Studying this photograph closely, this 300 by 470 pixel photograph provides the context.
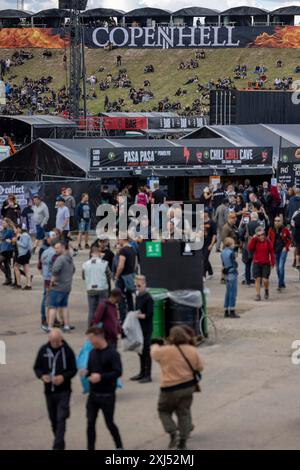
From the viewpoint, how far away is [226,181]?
1330 inches

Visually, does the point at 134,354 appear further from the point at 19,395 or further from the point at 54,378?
the point at 54,378

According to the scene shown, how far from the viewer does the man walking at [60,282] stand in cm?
1561

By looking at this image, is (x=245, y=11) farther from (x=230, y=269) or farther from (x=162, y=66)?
(x=230, y=269)

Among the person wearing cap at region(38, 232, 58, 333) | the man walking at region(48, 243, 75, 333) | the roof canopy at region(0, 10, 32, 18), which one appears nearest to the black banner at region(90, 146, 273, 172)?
the person wearing cap at region(38, 232, 58, 333)

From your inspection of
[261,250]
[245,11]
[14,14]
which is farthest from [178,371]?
[14,14]

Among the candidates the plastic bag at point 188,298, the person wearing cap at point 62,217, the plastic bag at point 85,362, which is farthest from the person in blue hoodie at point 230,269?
the person wearing cap at point 62,217

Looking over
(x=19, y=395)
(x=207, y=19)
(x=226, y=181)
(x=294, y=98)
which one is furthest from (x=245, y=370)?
(x=207, y=19)

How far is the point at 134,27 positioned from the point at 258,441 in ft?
287

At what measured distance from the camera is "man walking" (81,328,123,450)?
32.9ft

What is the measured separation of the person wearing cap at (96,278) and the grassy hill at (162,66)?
6480 centimetres

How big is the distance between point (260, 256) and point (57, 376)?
29.3 feet

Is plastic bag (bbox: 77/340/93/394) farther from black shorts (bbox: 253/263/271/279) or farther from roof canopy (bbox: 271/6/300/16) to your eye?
roof canopy (bbox: 271/6/300/16)

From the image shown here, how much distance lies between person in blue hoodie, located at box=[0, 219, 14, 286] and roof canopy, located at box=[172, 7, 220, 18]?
82.3 metres
